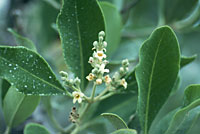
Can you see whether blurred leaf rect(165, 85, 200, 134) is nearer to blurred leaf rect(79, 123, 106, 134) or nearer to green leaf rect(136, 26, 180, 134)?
green leaf rect(136, 26, 180, 134)

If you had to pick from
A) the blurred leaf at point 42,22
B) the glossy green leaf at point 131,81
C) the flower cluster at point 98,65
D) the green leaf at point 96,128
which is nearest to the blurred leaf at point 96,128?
the green leaf at point 96,128

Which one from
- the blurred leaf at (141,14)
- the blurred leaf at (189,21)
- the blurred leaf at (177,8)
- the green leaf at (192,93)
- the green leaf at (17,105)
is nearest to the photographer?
the green leaf at (192,93)

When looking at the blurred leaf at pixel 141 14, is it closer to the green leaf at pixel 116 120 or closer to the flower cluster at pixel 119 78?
the flower cluster at pixel 119 78

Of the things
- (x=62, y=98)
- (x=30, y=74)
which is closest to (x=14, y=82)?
(x=30, y=74)

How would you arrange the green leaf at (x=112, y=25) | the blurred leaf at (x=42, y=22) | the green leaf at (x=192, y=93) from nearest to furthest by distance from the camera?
the green leaf at (x=192, y=93), the green leaf at (x=112, y=25), the blurred leaf at (x=42, y=22)

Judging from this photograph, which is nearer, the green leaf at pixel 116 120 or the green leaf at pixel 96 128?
the green leaf at pixel 116 120

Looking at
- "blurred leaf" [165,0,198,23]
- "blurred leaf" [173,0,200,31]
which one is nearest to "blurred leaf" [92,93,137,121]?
"blurred leaf" [173,0,200,31]

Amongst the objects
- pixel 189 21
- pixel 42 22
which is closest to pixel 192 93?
pixel 189 21

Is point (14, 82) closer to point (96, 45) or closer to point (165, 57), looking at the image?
point (96, 45)
